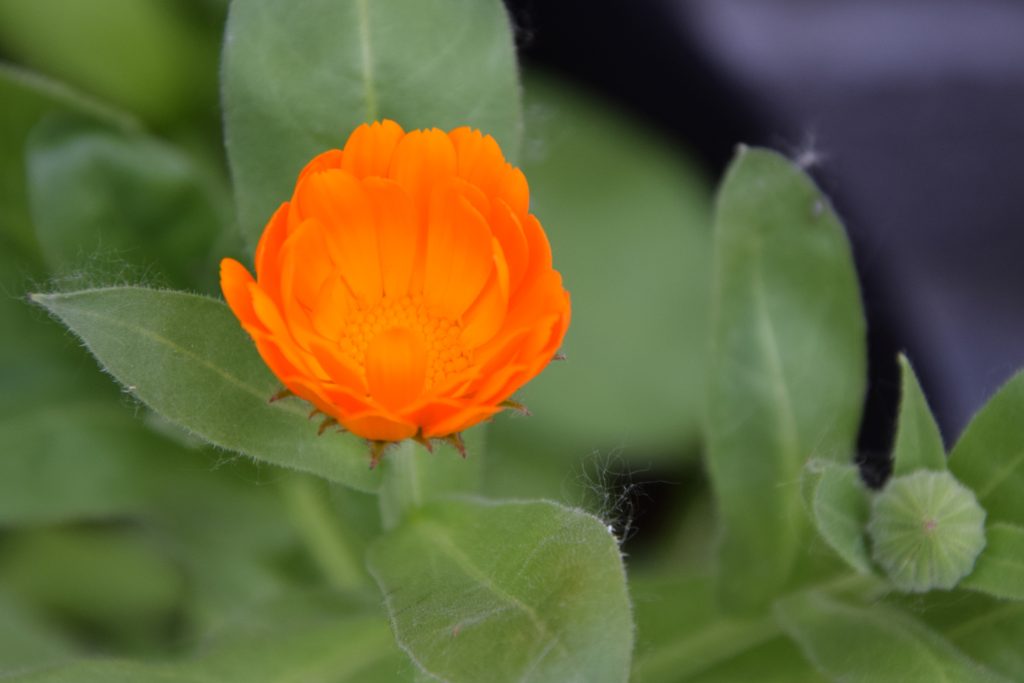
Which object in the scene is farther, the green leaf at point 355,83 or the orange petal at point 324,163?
the green leaf at point 355,83

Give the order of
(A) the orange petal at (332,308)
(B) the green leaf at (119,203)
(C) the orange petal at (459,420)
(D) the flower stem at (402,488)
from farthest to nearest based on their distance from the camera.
→ (B) the green leaf at (119,203) < (D) the flower stem at (402,488) < (A) the orange petal at (332,308) < (C) the orange petal at (459,420)

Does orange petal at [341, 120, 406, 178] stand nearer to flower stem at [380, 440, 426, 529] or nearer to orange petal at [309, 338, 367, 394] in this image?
orange petal at [309, 338, 367, 394]

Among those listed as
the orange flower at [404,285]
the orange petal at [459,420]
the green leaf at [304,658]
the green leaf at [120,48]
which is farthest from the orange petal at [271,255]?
the green leaf at [120,48]

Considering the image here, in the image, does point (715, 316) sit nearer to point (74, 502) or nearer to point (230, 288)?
point (230, 288)

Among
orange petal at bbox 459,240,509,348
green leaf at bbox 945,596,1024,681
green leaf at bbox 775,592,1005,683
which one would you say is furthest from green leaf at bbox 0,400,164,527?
green leaf at bbox 945,596,1024,681

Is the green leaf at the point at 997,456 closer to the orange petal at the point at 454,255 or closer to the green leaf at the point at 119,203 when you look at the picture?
the orange petal at the point at 454,255
